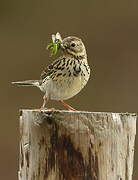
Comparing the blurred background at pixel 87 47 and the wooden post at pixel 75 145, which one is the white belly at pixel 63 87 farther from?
the blurred background at pixel 87 47

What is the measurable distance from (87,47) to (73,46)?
6.16 m

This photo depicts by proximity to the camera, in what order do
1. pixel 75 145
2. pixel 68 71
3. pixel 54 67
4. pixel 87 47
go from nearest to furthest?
1. pixel 75 145
2. pixel 68 71
3. pixel 54 67
4. pixel 87 47

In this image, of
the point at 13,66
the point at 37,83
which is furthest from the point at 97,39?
the point at 37,83

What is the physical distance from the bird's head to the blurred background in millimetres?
5541

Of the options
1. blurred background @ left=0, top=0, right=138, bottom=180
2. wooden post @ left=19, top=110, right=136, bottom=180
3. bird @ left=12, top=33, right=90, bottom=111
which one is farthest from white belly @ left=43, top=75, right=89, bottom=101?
blurred background @ left=0, top=0, right=138, bottom=180

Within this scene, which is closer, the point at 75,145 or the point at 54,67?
the point at 75,145

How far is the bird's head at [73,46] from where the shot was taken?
258 inches

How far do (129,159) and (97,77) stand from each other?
7.54m

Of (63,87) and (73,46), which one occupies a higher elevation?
(73,46)

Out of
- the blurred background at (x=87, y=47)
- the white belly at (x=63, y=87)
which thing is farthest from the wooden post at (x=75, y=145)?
the blurred background at (x=87, y=47)

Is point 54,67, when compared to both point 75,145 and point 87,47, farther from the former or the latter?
point 87,47

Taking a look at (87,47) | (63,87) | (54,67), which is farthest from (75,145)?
(87,47)

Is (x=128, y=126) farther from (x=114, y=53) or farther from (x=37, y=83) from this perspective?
(x=114, y=53)

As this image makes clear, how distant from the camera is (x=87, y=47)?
1273cm
